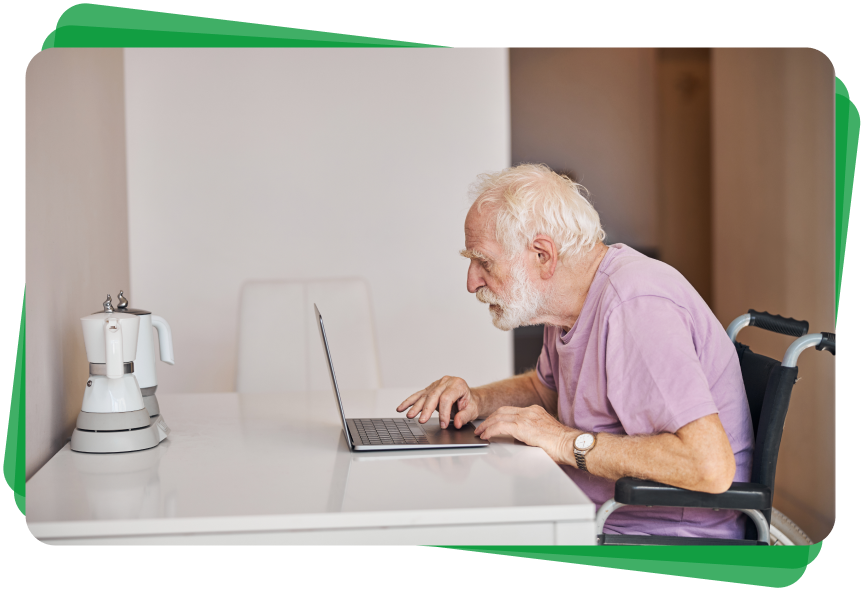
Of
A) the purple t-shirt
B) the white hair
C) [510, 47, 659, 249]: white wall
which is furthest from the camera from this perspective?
[510, 47, 659, 249]: white wall

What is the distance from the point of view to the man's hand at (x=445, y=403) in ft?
4.61

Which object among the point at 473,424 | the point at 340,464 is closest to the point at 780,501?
the point at 473,424

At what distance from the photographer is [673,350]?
3.73ft

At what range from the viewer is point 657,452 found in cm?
111

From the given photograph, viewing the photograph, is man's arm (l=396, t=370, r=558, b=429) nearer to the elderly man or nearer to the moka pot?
the elderly man

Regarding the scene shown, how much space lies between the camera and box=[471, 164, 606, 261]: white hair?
1361mm

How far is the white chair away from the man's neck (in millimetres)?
1056

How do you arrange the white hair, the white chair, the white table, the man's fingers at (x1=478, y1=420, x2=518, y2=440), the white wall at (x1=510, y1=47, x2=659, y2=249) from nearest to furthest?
1. the white table
2. the man's fingers at (x1=478, y1=420, x2=518, y2=440)
3. the white hair
4. the white chair
5. the white wall at (x1=510, y1=47, x2=659, y2=249)

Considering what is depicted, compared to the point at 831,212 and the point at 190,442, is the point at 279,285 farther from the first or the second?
the point at 831,212

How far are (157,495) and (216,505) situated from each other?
10cm

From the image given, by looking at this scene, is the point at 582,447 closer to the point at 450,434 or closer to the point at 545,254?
the point at 450,434

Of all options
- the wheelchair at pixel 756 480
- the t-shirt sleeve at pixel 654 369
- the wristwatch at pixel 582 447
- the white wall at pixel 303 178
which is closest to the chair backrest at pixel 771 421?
the wheelchair at pixel 756 480

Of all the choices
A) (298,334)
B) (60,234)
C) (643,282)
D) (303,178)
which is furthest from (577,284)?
(303,178)

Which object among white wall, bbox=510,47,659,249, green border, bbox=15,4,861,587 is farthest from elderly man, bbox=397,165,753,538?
white wall, bbox=510,47,659,249
